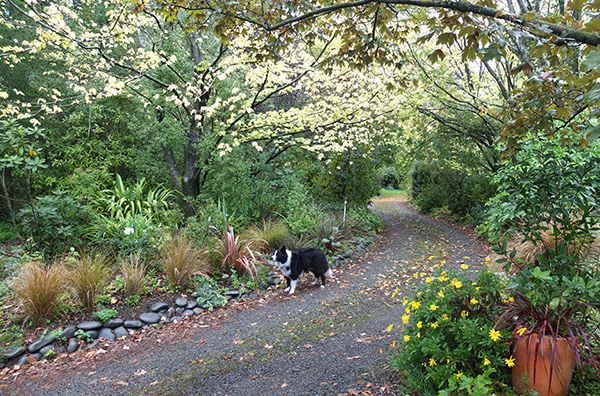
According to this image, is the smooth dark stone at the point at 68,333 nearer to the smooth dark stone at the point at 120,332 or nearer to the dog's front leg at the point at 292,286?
the smooth dark stone at the point at 120,332

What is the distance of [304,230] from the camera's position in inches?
273

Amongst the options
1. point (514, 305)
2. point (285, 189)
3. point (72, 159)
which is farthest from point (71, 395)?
point (72, 159)

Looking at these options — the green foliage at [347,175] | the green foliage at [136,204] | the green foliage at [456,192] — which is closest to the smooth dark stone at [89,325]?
the green foliage at [136,204]

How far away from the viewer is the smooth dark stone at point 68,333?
3782 mm

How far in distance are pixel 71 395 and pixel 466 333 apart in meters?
3.36

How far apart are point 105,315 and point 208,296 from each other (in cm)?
130

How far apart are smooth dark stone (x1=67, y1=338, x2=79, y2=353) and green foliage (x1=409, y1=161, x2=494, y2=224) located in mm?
9637

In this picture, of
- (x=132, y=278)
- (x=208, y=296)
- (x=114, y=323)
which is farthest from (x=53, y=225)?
(x=208, y=296)

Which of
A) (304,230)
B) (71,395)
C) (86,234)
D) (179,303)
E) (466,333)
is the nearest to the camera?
(466,333)

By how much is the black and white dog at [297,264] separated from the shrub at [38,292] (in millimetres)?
2751

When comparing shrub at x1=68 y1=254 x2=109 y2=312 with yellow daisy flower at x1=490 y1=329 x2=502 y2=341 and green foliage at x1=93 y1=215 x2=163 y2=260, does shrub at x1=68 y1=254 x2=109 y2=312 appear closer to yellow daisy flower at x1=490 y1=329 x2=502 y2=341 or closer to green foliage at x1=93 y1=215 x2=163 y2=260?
green foliage at x1=93 y1=215 x2=163 y2=260

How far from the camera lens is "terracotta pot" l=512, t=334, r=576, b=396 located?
6.97 feet

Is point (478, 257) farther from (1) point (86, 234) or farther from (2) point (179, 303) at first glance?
(1) point (86, 234)

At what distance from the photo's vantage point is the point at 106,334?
4.01m
